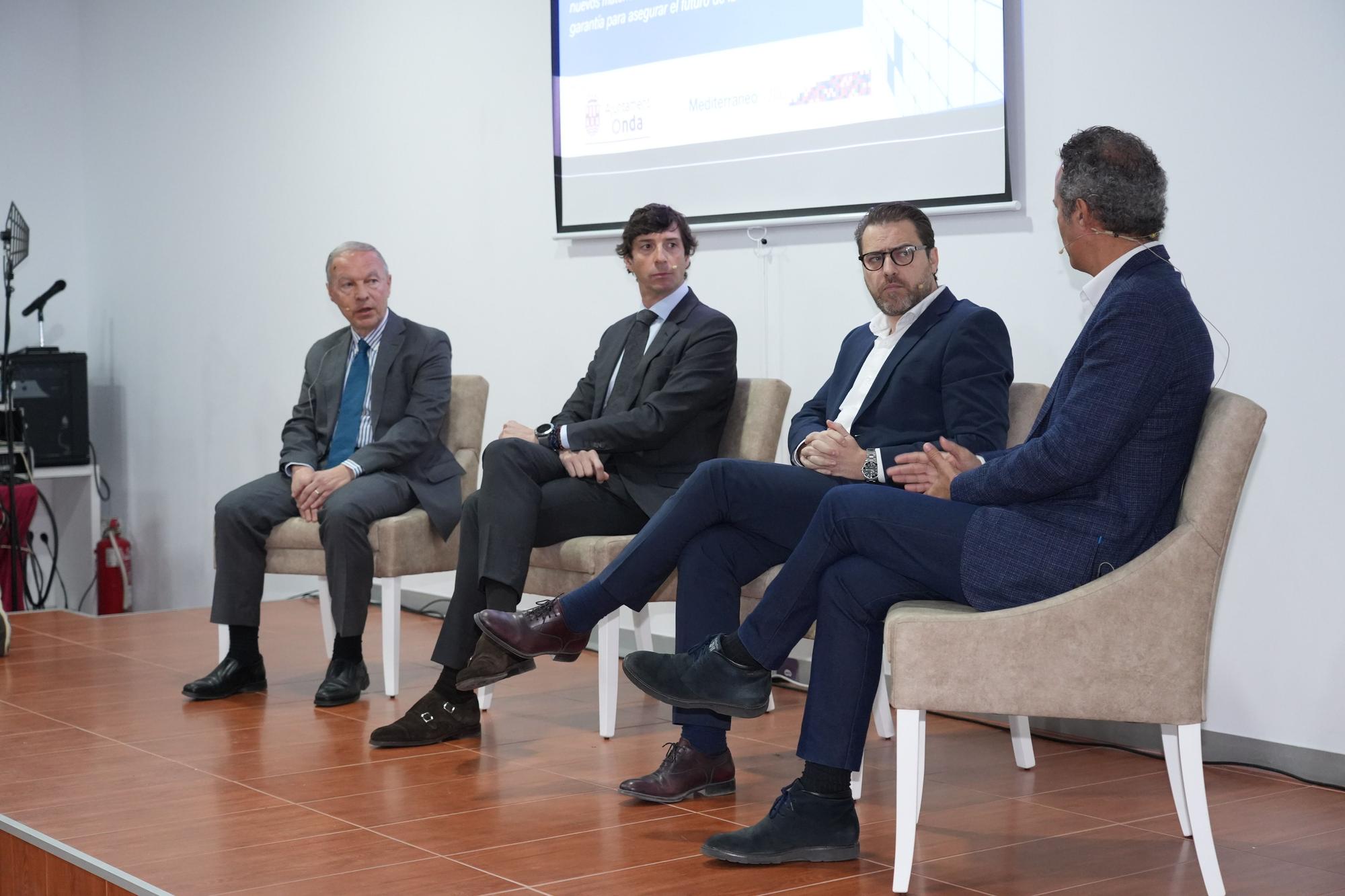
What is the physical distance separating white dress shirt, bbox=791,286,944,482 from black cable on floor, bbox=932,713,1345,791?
3.00 feet

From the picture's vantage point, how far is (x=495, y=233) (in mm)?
5441

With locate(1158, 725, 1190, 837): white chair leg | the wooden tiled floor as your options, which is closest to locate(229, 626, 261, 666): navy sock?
the wooden tiled floor

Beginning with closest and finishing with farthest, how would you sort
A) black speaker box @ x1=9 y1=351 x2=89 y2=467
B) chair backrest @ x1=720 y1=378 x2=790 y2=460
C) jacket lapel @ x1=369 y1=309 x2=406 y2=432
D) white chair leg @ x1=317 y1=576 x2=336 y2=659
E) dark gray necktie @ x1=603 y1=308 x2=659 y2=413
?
chair backrest @ x1=720 y1=378 x2=790 y2=460, dark gray necktie @ x1=603 y1=308 x2=659 y2=413, jacket lapel @ x1=369 y1=309 x2=406 y2=432, white chair leg @ x1=317 y1=576 x2=336 y2=659, black speaker box @ x1=9 y1=351 x2=89 y2=467

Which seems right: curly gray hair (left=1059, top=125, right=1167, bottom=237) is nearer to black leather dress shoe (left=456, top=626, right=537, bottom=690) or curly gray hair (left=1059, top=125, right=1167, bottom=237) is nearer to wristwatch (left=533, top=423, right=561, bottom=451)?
black leather dress shoe (left=456, top=626, right=537, bottom=690)

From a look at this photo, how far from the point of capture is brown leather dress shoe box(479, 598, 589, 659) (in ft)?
10.00

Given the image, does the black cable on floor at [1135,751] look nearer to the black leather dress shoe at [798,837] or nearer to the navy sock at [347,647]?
the black leather dress shoe at [798,837]

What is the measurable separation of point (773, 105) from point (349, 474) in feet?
5.29

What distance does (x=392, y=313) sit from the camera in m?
4.43

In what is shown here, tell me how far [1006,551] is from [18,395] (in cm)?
599

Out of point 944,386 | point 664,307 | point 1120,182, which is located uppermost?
point 1120,182

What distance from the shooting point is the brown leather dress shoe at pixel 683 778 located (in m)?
2.99

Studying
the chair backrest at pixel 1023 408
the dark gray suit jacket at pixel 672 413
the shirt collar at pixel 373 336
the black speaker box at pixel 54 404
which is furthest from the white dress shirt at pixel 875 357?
the black speaker box at pixel 54 404

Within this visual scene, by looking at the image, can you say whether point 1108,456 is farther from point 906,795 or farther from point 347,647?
point 347,647

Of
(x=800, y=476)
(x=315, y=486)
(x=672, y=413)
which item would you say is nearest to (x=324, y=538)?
(x=315, y=486)
